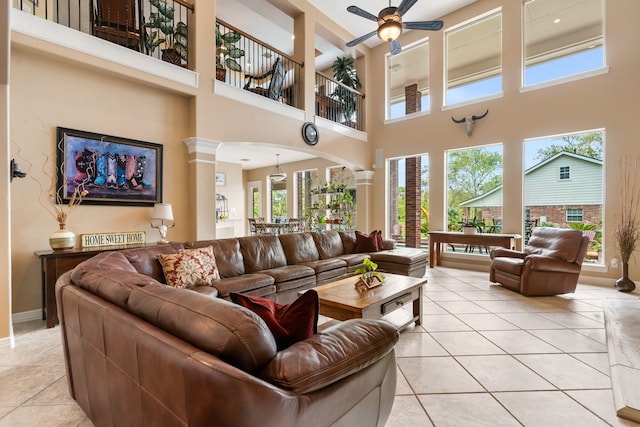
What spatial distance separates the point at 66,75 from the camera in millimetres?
3525

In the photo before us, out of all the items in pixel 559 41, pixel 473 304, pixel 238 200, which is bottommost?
pixel 473 304

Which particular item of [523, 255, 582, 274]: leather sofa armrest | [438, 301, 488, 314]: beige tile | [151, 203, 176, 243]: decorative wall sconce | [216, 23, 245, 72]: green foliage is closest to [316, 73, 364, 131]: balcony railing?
[216, 23, 245, 72]: green foliage

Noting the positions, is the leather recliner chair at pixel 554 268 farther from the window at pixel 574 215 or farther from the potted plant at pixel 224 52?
the potted plant at pixel 224 52

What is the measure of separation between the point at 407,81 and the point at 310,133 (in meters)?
3.36

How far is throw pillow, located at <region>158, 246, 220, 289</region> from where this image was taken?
2873 millimetres

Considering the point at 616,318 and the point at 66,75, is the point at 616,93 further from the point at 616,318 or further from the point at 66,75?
the point at 66,75

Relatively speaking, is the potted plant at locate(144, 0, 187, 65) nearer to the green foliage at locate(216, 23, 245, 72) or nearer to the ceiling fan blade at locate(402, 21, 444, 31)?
the green foliage at locate(216, 23, 245, 72)

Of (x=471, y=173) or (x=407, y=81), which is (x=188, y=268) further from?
(x=407, y=81)

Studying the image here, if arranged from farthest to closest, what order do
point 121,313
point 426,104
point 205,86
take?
point 426,104
point 205,86
point 121,313

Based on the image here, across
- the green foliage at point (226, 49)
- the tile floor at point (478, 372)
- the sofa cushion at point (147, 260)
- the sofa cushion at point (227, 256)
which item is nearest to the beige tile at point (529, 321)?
the tile floor at point (478, 372)

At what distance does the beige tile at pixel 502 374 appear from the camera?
6.59 ft

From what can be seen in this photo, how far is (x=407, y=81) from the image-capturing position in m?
7.70

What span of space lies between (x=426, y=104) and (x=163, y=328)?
23.3 feet

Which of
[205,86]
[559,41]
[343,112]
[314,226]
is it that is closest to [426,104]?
[343,112]
